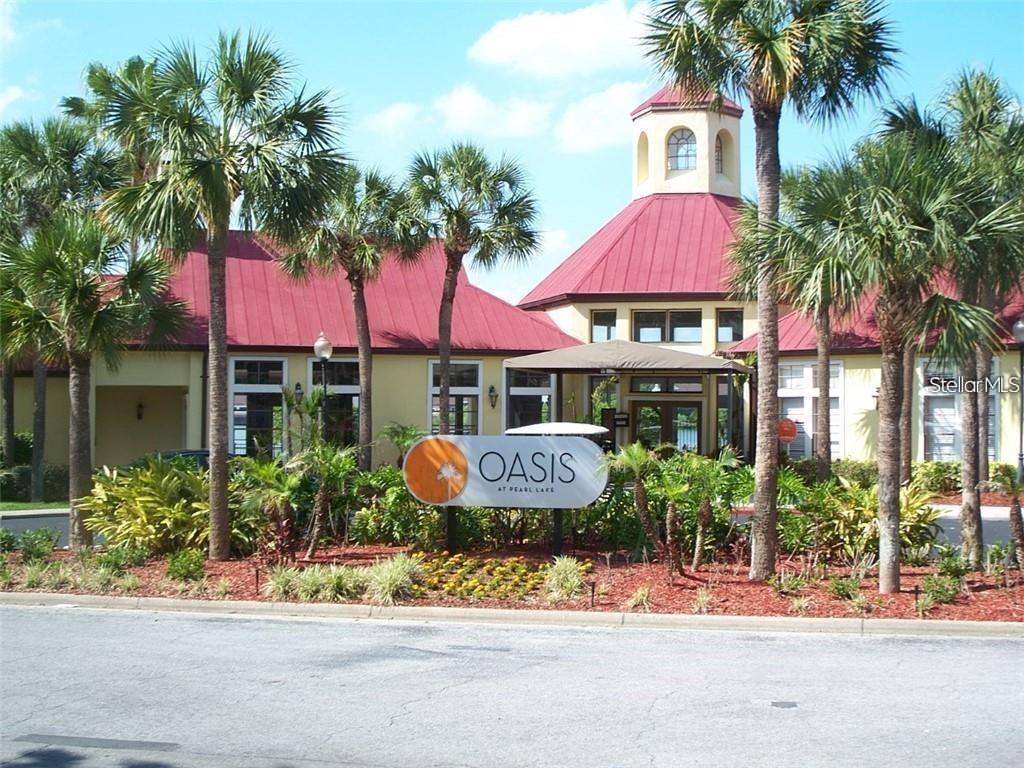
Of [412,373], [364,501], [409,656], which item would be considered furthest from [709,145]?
[409,656]

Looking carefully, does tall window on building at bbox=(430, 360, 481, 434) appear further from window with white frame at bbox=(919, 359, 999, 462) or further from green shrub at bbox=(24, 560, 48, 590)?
green shrub at bbox=(24, 560, 48, 590)

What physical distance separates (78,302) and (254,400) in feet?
48.5

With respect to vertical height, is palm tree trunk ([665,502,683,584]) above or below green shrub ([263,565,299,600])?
above

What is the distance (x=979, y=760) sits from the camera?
20.8 feet

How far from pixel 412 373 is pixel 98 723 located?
2280 cm

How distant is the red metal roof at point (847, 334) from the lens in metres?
24.9

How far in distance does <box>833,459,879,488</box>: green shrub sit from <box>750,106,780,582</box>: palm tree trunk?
13183 mm

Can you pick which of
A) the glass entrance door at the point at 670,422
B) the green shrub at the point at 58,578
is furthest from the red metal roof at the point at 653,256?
the green shrub at the point at 58,578

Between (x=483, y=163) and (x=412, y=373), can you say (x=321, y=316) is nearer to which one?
(x=412, y=373)

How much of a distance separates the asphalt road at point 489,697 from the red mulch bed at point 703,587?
81 cm

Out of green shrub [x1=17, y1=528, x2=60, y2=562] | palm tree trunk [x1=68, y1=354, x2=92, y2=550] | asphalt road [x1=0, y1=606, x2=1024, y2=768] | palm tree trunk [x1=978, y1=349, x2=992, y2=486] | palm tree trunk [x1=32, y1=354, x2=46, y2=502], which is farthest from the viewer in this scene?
palm tree trunk [x1=32, y1=354, x2=46, y2=502]

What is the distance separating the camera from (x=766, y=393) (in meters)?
12.4

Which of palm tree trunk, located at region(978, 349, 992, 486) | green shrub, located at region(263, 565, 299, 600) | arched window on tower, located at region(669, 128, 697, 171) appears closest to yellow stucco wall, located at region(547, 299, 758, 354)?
arched window on tower, located at region(669, 128, 697, 171)

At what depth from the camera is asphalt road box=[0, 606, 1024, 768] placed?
6.49 metres
